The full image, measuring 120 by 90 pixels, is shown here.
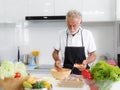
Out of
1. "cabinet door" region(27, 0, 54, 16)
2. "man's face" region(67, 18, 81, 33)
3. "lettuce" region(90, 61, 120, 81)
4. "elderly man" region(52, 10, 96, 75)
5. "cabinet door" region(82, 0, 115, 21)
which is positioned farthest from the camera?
"cabinet door" region(27, 0, 54, 16)

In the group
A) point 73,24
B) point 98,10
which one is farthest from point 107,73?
point 98,10

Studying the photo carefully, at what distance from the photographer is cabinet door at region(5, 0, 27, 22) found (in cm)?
365

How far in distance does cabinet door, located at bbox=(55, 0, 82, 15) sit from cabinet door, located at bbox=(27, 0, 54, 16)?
0.09m

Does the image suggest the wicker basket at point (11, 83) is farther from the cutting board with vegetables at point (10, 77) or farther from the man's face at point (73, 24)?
the man's face at point (73, 24)

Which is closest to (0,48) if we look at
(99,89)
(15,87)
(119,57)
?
(119,57)

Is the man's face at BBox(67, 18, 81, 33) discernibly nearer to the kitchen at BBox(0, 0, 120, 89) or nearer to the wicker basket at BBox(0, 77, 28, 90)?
the kitchen at BBox(0, 0, 120, 89)

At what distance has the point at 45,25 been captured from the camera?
3889 millimetres

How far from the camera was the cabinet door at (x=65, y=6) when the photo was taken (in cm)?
352

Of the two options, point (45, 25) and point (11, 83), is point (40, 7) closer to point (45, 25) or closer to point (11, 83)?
point (45, 25)

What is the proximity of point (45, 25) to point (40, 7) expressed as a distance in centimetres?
37

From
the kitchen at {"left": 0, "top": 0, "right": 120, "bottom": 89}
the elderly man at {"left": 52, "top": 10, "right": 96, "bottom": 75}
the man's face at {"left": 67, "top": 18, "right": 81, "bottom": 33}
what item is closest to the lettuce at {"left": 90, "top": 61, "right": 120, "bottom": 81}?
the man's face at {"left": 67, "top": 18, "right": 81, "bottom": 33}

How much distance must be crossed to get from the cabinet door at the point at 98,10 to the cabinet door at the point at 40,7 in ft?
1.62

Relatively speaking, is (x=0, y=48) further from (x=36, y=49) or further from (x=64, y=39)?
(x=64, y=39)

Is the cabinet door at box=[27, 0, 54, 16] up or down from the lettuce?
up
